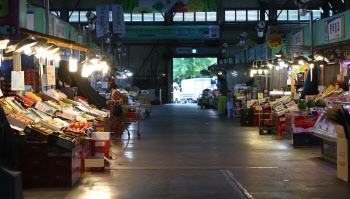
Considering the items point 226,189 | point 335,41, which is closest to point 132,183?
point 226,189

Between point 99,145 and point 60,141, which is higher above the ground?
point 60,141

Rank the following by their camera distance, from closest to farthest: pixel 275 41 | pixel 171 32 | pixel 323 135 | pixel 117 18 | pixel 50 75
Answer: pixel 323 135 → pixel 50 75 → pixel 275 41 → pixel 117 18 → pixel 171 32

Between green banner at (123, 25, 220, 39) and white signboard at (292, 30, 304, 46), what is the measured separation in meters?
13.6

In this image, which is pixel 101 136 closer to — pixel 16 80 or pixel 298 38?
pixel 16 80

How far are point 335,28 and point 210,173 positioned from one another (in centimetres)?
1108

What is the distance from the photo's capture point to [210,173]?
31.0 ft

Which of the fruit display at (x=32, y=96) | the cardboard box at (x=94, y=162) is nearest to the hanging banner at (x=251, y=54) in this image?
the fruit display at (x=32, y=96)

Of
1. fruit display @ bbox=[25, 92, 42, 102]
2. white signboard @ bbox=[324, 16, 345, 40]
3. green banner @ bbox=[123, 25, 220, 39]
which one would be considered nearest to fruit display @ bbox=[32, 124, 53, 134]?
fruit display @ bbox=[25, 92, 42, 102]

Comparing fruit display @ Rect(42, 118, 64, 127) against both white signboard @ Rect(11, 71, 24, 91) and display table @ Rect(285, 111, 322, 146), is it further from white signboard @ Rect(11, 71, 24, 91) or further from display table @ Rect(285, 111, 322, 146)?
display table @ Rect(285, 111, 322, 146)

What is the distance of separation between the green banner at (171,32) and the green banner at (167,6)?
4.84 metres

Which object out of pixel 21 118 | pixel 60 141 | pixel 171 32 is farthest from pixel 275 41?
pixel 60 141

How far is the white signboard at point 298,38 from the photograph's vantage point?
2162cm

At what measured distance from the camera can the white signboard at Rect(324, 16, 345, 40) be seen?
17750 millimetres

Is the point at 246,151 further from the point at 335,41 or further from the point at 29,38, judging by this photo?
the point at 335,41
